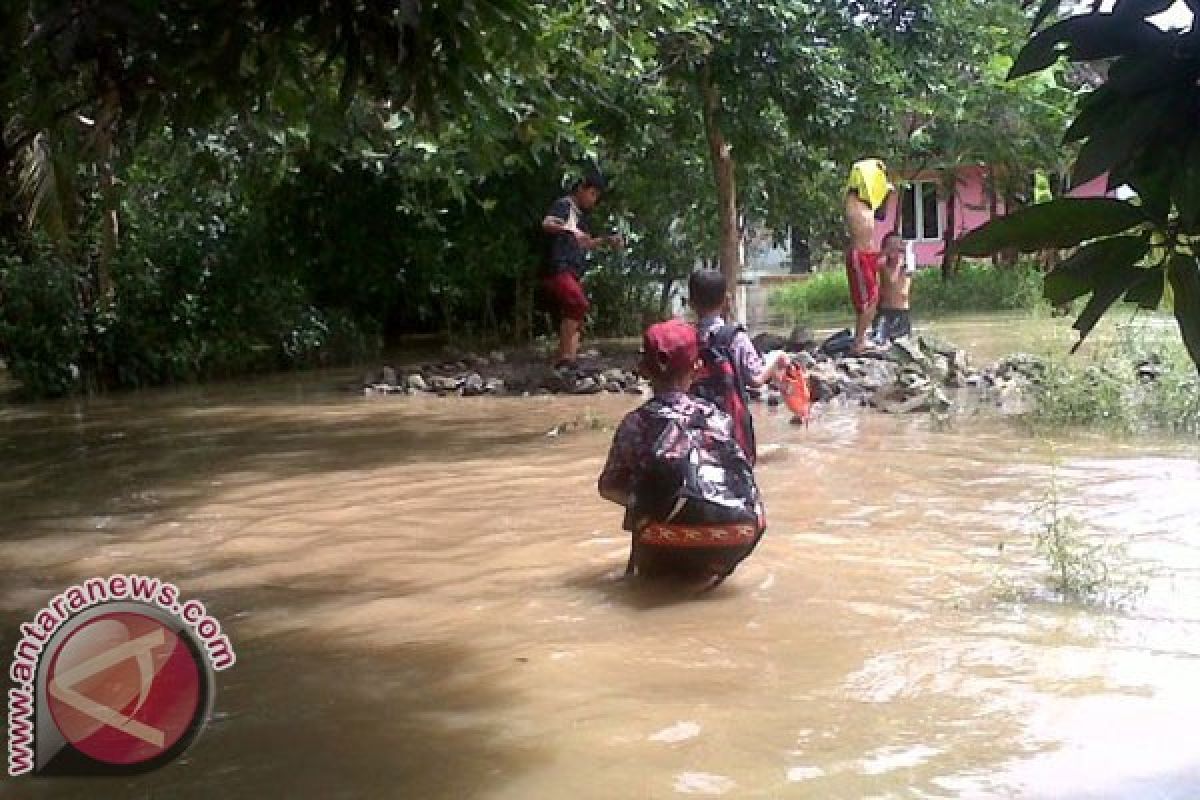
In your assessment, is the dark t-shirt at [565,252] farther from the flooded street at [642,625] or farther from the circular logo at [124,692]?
the circular logo at [124,692]

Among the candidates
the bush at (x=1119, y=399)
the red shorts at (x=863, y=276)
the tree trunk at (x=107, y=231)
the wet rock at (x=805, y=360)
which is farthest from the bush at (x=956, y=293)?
the tree trunk at (x=107, y=231)

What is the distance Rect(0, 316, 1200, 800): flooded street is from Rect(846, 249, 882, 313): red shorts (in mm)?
3387

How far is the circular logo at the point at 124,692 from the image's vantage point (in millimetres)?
3488

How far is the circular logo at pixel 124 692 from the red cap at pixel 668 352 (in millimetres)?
2033

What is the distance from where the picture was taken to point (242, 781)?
337cm

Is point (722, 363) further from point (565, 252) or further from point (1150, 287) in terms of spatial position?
point (565, 252)

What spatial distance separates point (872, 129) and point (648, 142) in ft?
7.96

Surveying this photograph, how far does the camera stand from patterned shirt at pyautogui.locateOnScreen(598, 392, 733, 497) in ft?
16.0

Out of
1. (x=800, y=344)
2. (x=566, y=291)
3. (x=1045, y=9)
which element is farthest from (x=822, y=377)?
(x=1045, y=9)

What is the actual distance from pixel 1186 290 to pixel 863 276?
409 inches

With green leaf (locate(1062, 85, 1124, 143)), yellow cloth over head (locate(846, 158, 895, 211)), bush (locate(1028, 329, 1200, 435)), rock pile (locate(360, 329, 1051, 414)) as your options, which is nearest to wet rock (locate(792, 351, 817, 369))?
rock pile (locate(360, 329, 1051, 414))

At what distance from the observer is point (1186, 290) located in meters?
1.62

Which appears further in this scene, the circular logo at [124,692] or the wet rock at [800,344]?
the wet rock at [800,344]

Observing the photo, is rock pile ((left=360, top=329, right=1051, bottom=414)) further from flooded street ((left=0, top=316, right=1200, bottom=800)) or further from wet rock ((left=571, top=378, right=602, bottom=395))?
flooded street ((left=0, top=316, right=1200, bottom=800))
